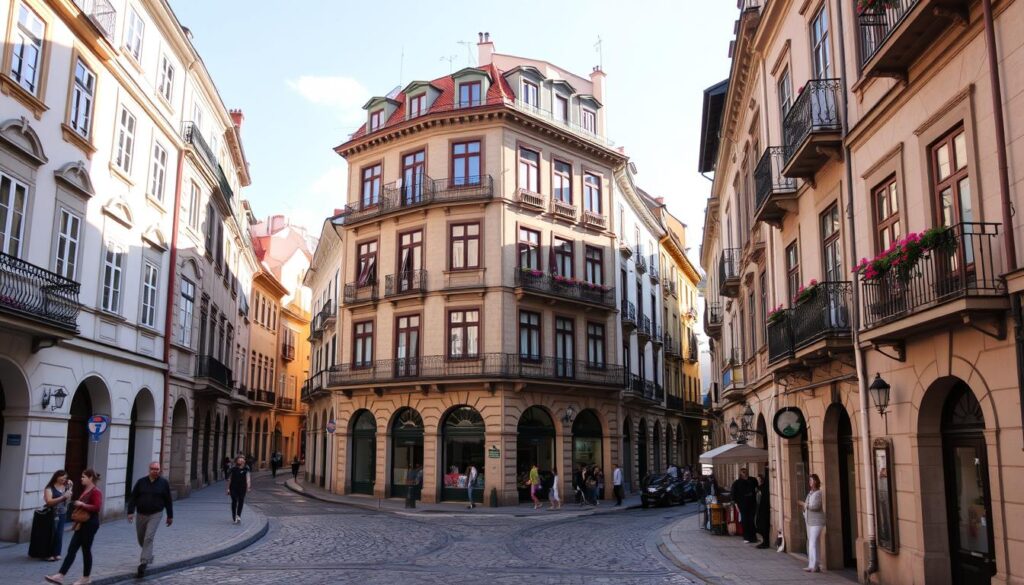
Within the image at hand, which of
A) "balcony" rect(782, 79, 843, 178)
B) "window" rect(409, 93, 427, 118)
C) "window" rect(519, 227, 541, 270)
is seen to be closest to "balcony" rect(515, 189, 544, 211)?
"window" rect(519, 227, 541, 270)

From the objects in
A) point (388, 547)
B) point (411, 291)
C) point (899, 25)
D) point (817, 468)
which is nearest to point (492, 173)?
point (411, 291)

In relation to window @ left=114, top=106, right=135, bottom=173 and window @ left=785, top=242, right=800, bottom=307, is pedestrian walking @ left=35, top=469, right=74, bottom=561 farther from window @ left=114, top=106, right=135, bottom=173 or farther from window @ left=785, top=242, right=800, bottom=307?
window @ left=785, top=242, right=800, bottom=307

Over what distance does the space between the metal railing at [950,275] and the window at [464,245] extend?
24161mm

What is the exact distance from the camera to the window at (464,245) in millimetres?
34719

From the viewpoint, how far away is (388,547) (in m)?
18.7

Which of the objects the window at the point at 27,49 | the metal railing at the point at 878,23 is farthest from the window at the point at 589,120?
the metal railing at the point at 878,23

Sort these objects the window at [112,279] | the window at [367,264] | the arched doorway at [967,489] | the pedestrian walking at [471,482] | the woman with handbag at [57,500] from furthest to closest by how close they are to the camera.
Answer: the window at [367,264], the pedestrian walking at [471,482], the window at [112,279], the woman with handbag at [57,500], the arched doorway at [967,489]

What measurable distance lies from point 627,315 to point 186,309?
66.4 ft

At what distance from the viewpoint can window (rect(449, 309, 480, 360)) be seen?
3400cm

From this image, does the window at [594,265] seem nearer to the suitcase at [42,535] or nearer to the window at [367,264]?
the window at [367,264]

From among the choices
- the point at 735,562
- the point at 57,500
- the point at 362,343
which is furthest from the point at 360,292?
the point at 735,562

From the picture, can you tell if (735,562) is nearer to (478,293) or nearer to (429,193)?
(478,293)

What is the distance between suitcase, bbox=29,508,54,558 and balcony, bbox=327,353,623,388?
746 inches

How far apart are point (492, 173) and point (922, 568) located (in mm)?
25771
